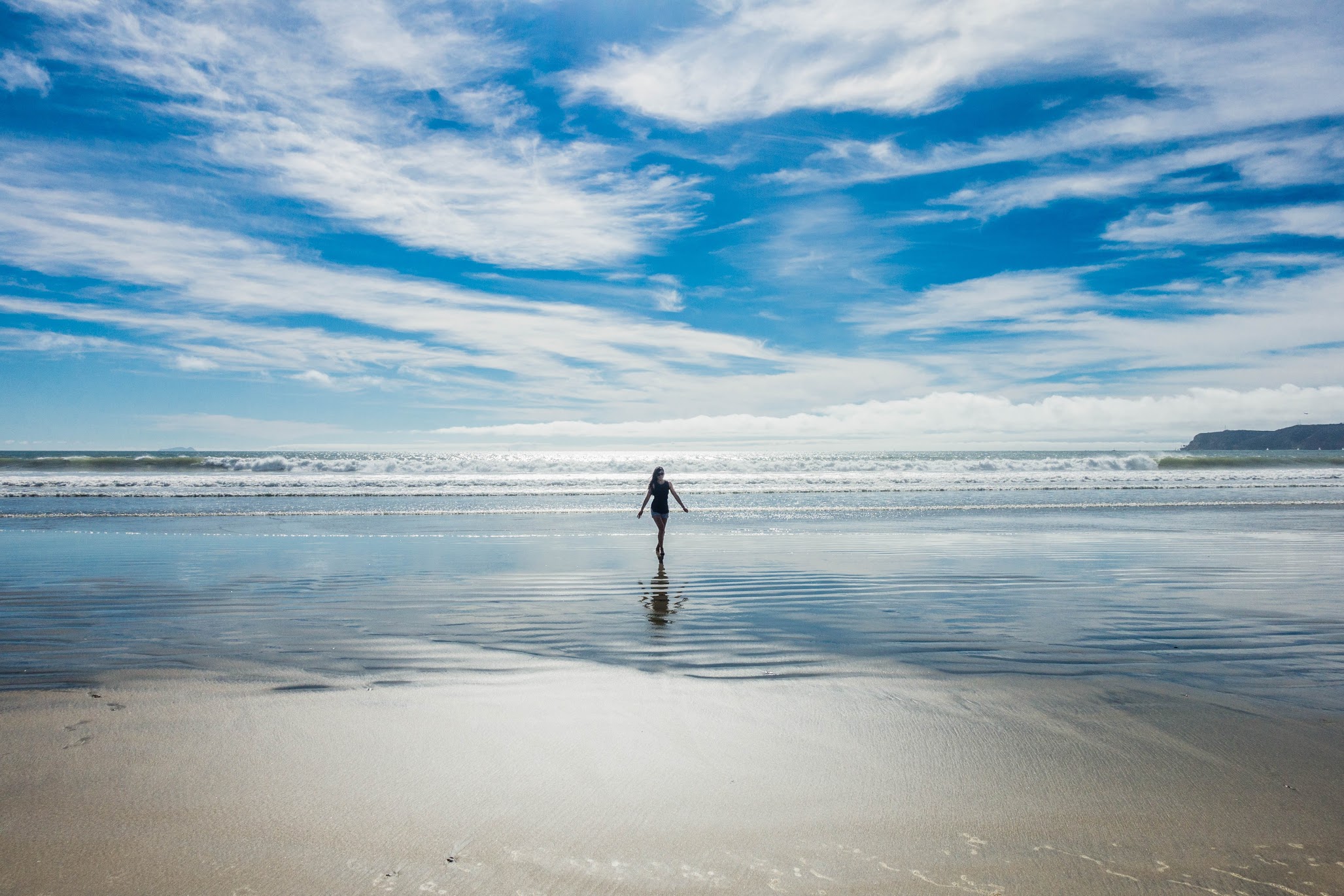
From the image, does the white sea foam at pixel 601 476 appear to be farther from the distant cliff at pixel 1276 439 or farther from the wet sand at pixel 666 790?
the distant cliff at pixel 1276 439

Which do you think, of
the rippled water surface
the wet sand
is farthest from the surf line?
the wet sand

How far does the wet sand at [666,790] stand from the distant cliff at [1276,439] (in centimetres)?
17524

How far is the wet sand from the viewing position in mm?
3033

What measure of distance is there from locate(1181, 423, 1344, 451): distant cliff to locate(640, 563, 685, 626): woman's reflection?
17237 centimetres

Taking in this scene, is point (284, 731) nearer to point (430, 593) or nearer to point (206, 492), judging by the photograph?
point (430, 593)

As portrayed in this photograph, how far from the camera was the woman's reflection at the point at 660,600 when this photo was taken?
8266 millimetres

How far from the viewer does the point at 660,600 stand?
9.34m

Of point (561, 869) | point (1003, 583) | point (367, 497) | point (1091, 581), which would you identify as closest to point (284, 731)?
point (561, 869)

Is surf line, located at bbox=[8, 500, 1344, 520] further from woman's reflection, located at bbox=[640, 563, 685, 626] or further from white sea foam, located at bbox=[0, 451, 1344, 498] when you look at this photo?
woman's reflection, located at bbox=[640, 563, 685, 626]

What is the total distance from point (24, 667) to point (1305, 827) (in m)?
8.92

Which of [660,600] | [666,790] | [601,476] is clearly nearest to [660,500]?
[660,600]

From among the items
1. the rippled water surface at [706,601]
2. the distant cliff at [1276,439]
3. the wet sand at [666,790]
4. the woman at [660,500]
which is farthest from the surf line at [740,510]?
the distant cliff at [1276,439]

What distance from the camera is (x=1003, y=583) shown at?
10.4m

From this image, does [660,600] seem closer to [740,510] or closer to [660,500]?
[660,500]
